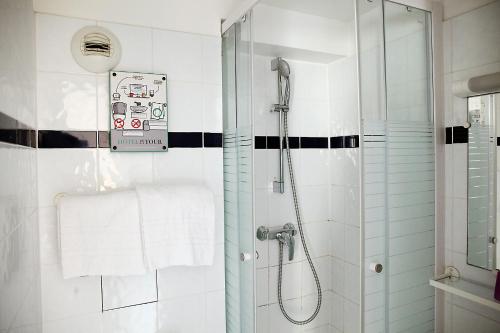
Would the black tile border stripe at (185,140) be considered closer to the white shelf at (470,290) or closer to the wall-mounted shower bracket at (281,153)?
the wall-mounted shower bracket at (281,153)

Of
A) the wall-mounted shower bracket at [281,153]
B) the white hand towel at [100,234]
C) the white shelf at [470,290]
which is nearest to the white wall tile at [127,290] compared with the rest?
the white hand towel at [100,234]

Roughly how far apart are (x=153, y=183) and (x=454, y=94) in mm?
1431

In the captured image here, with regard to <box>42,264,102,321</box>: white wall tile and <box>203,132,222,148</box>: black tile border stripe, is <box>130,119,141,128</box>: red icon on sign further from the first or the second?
<box>42,264,102,321</box>: white wall tile

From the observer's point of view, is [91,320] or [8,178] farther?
[91,320]

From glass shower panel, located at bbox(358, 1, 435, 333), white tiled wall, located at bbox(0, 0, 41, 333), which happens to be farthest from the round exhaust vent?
glass shower panel, located at bbox(358, 1, 435, 333)

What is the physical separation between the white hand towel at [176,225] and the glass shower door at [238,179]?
17cm

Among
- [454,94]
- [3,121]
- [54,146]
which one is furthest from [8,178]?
[454,94]

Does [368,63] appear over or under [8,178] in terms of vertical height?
over

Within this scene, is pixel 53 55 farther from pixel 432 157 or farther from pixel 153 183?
pixel 432 157

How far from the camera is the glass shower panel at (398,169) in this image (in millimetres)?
1224

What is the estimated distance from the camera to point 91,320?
1436 mm

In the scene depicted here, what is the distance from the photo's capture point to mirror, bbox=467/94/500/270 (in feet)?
4.00

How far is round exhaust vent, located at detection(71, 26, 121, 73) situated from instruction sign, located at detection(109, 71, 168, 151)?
0.20ft

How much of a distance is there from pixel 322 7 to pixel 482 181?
1.25 metres
